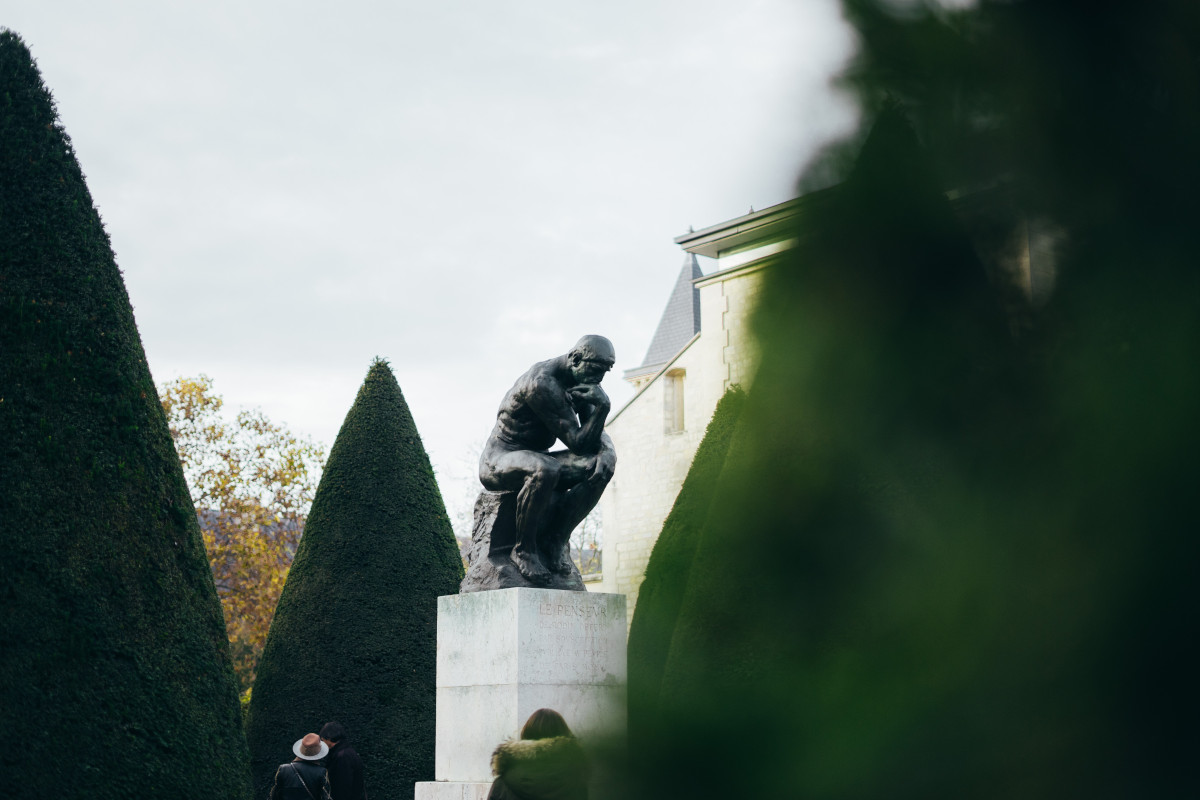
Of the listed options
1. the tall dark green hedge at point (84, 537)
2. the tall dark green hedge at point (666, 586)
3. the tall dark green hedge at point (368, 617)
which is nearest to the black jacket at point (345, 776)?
the tall dark green hedge at point (84, 537)

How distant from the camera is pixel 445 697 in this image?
743 centimetres

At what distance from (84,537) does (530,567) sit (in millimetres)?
3081

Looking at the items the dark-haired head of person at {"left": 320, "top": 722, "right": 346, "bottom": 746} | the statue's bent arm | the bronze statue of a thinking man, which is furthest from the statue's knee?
the dark-haired head of person at {"left": 320, "top": 722, "right": 346, "bottom": 746}

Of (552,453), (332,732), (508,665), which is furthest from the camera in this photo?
(332,732)

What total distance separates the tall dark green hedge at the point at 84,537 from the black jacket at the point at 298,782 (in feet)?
1.11

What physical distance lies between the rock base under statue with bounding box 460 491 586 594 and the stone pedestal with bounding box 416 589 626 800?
0.55 ft

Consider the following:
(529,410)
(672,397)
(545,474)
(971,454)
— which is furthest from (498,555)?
(672,397)

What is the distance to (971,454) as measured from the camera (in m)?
1.17

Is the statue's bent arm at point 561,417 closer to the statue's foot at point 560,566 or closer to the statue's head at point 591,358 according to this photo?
the statue's head at point 591,358

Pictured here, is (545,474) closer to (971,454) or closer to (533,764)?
(533,764)

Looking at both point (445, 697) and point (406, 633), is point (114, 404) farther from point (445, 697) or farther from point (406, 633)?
point (406, 633)

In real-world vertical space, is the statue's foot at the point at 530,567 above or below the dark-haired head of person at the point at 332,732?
above

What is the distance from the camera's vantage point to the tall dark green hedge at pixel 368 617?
11.1 m

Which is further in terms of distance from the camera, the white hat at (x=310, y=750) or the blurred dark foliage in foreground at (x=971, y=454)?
the white hat at (x=310, y=750)
